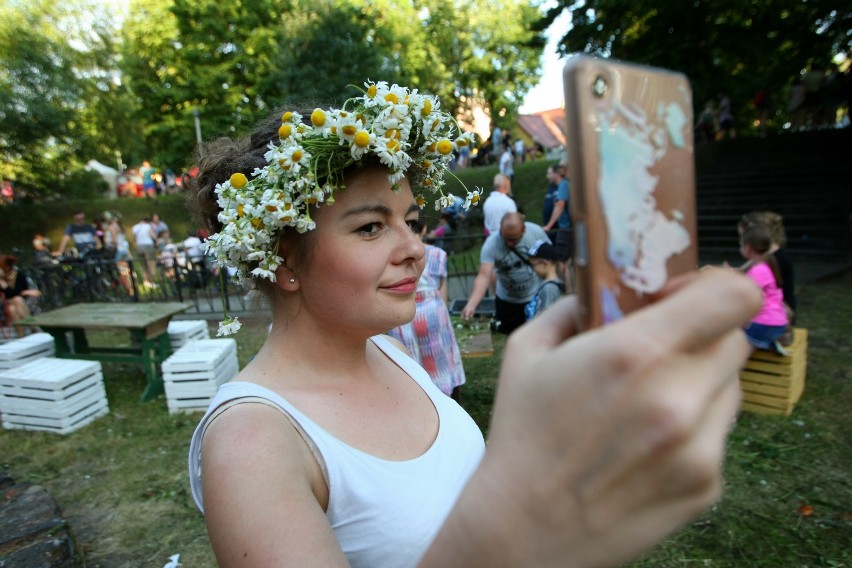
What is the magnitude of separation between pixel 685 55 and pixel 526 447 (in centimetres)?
1183

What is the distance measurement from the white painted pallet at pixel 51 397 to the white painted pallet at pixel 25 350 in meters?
0.84

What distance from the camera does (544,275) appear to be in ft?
18.2

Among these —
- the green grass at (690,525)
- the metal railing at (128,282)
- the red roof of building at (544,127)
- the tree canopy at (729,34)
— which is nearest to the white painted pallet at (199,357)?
the green grass at (690,525)

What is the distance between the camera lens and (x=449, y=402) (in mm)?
1786

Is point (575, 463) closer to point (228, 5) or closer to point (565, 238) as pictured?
point (565, 238)

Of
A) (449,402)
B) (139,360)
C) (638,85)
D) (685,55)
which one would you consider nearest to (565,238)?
(685,55)

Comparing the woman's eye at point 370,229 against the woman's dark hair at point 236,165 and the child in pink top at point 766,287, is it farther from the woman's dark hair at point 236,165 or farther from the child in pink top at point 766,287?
the child in pink top at point 766,287

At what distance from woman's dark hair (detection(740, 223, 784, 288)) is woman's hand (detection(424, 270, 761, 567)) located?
16.1 ft

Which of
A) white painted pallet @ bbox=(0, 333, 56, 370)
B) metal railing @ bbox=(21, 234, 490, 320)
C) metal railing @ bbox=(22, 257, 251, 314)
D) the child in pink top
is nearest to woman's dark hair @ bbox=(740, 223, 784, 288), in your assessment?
the child in pink top

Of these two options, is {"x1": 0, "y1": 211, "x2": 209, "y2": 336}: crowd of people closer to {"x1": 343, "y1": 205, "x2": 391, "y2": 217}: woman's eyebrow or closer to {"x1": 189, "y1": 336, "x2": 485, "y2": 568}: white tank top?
{"x1": 343, "y1": 205, "x2": 391, "y2": 217}: woman's eyebrow

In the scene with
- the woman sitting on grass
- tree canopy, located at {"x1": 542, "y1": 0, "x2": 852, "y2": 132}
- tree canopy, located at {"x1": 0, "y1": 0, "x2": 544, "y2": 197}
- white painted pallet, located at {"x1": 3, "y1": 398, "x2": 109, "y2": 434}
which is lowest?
white painted pallet, located at {"x1": 3, "y1": 398, "x2": 109, "y2": 434}

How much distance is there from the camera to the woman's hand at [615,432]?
1.65 feet

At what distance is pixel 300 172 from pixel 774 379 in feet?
16.5

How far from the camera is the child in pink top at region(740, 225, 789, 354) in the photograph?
472cm
